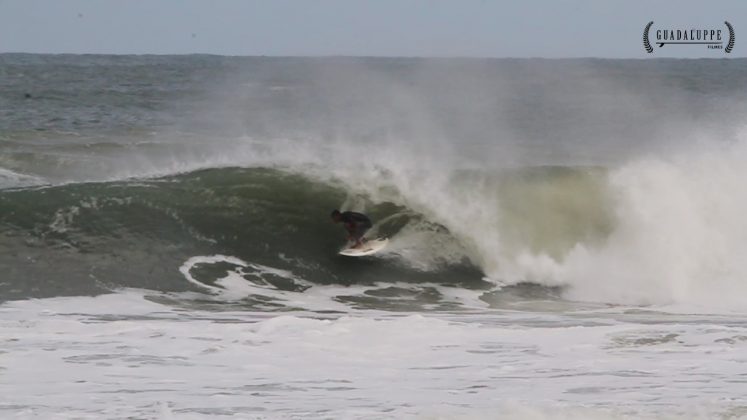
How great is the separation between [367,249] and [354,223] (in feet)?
1.79

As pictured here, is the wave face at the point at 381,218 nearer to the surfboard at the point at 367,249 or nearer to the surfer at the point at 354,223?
the surfboard at the point at 367,249

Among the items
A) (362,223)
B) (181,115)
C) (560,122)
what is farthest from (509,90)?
(362,223)

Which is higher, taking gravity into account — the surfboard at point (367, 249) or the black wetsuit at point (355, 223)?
the black wetsuit at point (355, 223)

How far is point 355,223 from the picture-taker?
15477 millimetres

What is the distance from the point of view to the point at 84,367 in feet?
31.9

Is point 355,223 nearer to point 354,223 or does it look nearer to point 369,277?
point 354,223

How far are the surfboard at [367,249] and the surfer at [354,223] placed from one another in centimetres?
7

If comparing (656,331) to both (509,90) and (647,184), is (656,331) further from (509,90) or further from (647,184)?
(509,90)

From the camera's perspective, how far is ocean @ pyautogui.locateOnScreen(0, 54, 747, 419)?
9164mm

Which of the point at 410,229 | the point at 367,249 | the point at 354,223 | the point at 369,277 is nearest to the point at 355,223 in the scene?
the point at 354,223

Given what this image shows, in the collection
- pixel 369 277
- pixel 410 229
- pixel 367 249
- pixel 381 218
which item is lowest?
pixel 369 277

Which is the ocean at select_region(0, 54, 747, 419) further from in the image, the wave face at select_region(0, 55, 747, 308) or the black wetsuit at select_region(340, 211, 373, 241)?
the black wetsuit at select_region(340, 211, 373, 241)

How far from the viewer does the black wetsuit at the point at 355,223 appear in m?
15.1

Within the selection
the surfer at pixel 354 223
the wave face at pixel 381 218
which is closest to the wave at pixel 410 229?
the wave face at pixel 381 218
